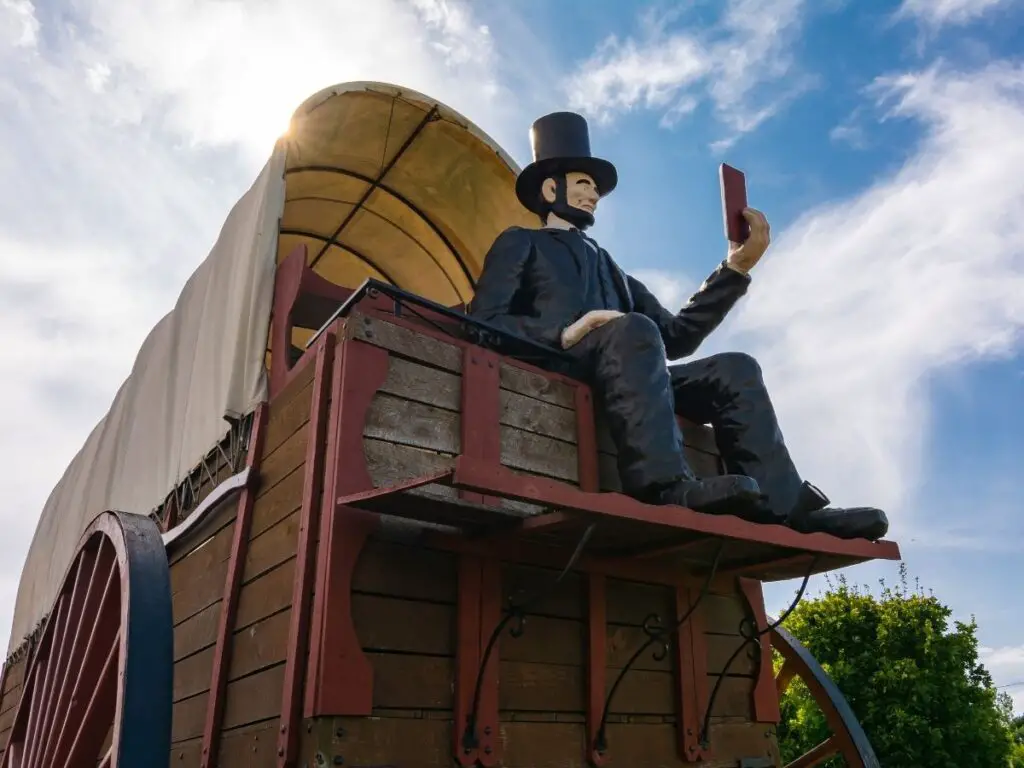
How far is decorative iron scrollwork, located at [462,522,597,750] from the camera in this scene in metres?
2.36

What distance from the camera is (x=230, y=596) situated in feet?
9.71

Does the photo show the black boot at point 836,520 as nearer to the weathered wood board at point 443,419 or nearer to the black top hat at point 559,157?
the weathered wood board at point 443,419

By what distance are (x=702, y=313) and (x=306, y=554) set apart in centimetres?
235

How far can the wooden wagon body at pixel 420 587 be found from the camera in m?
2.37

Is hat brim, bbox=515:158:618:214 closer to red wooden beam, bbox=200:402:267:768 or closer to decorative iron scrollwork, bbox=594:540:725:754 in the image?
red wooden beam, bbox=200:402:267:768

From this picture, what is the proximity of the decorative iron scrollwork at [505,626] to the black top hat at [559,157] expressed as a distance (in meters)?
2.20

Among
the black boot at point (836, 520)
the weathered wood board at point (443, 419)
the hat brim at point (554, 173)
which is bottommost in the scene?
the black boot at point (836, 520)

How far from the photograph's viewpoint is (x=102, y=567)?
3.53 m

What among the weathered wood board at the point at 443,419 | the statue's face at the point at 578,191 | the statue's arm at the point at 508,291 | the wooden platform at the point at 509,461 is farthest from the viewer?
the statue's face at the point at 578,191

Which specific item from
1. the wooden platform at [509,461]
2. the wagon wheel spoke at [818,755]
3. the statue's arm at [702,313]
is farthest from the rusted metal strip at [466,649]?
the wagon wheel spoke at [818,755]

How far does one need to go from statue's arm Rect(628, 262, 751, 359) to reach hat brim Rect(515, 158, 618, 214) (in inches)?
27.4

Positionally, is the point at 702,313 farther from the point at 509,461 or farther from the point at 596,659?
the point at 596,659

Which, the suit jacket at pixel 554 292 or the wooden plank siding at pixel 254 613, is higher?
the suit jacket at pixel 554 292

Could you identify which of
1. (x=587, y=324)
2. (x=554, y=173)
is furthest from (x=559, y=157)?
(x=587, y=324)
